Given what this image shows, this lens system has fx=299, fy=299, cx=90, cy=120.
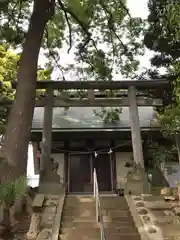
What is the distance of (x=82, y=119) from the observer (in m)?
13.8

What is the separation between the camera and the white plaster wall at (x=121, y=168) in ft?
43.9

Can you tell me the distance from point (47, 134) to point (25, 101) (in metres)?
2.20

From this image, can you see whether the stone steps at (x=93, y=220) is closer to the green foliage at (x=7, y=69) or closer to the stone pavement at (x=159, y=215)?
the stone pavement at (x=159, y=215)

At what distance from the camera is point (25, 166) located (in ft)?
24.8

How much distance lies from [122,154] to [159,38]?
5.58 metres

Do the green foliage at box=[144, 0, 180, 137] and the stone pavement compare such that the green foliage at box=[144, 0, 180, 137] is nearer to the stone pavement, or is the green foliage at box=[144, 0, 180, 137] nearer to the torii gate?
the torii gate

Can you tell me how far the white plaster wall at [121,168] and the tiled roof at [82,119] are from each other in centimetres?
168

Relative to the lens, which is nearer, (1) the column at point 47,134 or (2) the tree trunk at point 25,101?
(2) the tree trunk at point 25,101

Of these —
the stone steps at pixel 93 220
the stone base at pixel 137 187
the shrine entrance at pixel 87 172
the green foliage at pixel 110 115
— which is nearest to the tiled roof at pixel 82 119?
the green foliage at pixel 110 115

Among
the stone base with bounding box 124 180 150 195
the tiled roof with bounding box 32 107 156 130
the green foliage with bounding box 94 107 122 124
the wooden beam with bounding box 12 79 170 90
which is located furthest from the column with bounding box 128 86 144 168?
the green foliage with bounding box 94 107 122 124

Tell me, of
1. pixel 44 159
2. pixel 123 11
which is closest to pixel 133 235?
pixel 44 159

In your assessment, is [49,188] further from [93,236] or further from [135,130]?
[135,130]

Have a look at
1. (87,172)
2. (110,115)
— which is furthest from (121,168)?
(110,115)

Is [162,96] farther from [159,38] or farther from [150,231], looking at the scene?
[150,231]
